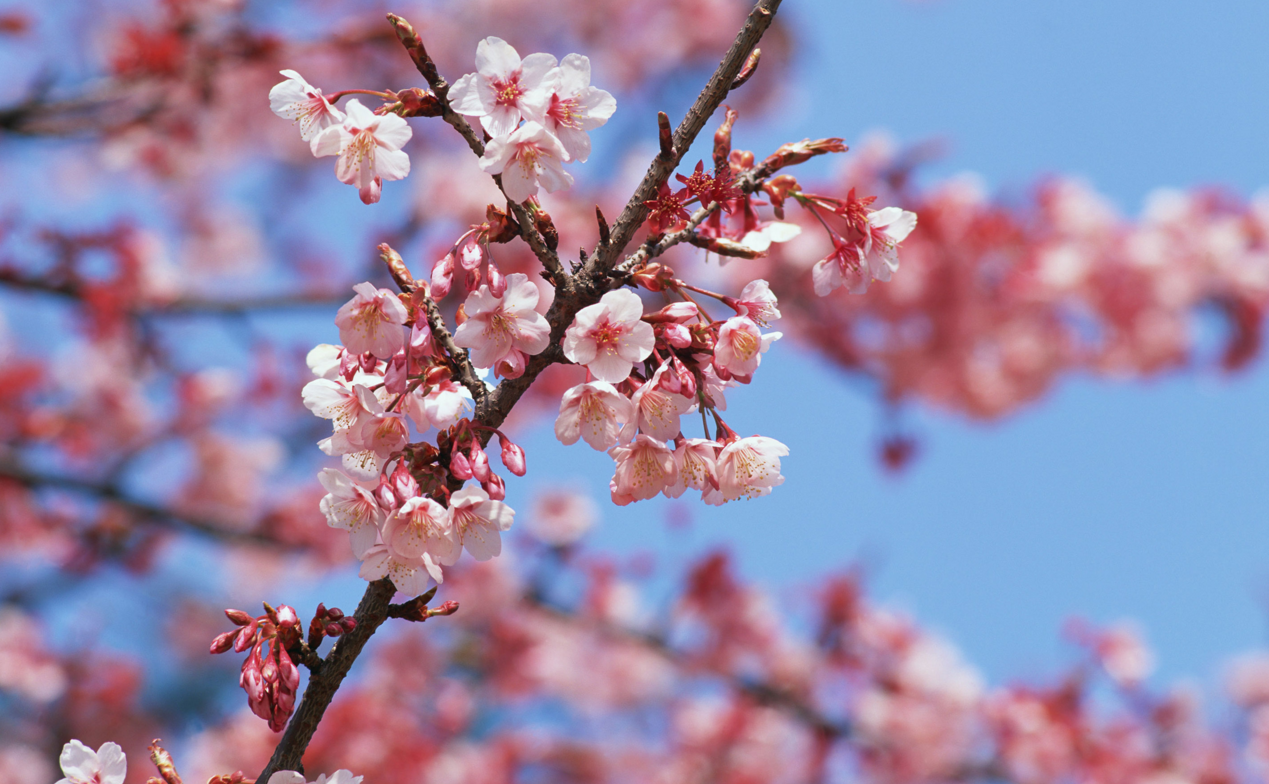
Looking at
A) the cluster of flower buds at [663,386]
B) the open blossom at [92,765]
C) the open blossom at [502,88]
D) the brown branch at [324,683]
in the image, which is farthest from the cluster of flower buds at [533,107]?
the open blossom at [92,765]

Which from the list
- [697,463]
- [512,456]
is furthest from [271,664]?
[697,463]

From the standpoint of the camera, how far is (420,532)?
4.15ft

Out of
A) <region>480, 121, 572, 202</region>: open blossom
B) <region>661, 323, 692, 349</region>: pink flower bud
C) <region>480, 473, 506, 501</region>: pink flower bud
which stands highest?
<region>480, 121, 572, 202</region>: open blossom

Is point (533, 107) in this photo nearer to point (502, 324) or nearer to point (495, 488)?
point (502, 324)

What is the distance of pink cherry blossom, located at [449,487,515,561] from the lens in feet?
4.23

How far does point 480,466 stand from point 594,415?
0.62ft

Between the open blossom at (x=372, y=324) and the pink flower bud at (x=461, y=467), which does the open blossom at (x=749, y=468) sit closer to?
the pink flower bud at (x=461, y=467)

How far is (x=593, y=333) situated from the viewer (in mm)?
1316

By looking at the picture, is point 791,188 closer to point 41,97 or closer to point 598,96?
point 598,96

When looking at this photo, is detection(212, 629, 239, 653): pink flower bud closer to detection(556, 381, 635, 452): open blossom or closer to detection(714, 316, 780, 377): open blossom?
detection(556, 381, 635, 452): open blossom

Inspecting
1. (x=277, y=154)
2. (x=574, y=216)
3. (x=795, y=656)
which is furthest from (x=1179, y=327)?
(x=277, y=154)

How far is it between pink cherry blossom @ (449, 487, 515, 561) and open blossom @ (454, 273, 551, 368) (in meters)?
0.19

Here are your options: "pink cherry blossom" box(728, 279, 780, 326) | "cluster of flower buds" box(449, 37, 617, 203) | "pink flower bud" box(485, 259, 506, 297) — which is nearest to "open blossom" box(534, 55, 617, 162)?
"cluster of flower buds" box(449, 37, 617, 203)

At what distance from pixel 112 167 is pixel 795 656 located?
729 cm
